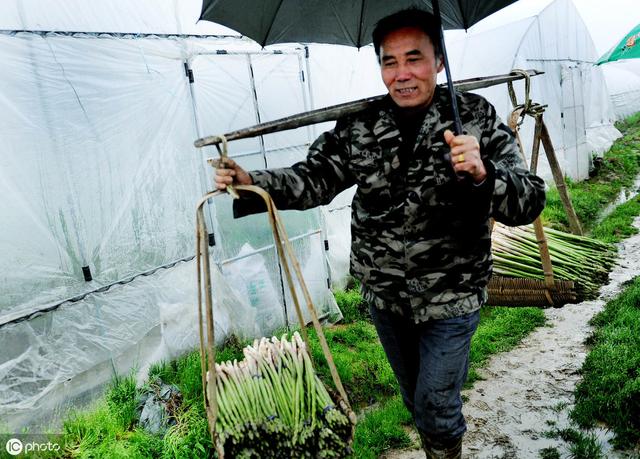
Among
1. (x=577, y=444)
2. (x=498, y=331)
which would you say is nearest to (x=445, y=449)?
(x=577, y=444)

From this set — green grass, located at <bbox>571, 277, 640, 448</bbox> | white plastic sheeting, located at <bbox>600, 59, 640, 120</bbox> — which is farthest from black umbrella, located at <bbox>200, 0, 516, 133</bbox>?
white plastic sheeting, located at <bbox>600, 59, 640, 120</bbox>

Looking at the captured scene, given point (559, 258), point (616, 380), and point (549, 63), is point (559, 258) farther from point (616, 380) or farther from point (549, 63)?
point (549, 63)

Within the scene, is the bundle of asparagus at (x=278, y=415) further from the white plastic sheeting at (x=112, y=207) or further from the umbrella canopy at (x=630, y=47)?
the umbrella canopy at (x=630, y=47)

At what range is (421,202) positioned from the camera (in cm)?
205

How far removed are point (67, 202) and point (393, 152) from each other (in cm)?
273

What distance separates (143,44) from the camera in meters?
4.14

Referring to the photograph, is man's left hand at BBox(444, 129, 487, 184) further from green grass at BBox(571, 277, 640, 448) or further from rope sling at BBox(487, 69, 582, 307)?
green grass at BBox(571, 277, 640, 448)

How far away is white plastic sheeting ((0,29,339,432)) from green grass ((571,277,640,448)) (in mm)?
2180

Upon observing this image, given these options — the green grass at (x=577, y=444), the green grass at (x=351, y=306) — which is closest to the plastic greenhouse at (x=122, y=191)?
the green grass at (x=351, y=306)

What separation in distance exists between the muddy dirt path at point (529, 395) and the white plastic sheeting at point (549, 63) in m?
5.38

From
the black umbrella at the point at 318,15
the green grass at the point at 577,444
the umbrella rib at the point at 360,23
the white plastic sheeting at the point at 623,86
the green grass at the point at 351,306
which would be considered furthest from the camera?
the white plastic sheeting at the point at 623,86

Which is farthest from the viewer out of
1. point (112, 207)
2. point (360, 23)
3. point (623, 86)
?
point (623, 86)

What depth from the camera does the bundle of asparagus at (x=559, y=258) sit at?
366 cm

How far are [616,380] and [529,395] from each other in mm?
641
